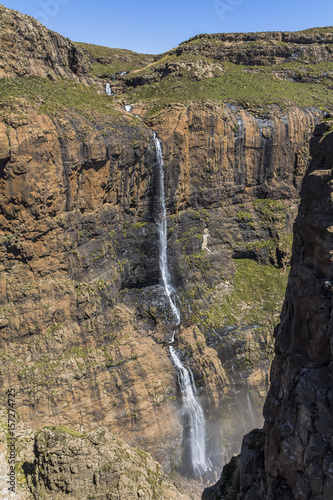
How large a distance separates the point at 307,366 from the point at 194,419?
77.8ft

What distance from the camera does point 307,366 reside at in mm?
13031

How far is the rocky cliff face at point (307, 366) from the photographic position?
1212cm

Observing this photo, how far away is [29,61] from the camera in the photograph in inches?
1416

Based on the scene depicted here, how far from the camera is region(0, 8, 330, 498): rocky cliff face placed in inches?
1182

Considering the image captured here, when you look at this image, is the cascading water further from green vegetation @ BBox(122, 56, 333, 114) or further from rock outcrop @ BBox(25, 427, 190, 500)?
green vegetation @ BBox(122, 56, 333, 114)

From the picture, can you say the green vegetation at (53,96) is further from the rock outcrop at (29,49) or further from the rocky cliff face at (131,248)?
the rock outcrop at (29,49)

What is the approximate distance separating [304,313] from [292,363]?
5.82ft

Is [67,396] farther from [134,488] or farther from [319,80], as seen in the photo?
[319,80]

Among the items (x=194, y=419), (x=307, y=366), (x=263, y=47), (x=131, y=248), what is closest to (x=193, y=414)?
(x=194, y=419)

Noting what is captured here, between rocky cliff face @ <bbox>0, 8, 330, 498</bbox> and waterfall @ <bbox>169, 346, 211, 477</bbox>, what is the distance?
28.3 inches

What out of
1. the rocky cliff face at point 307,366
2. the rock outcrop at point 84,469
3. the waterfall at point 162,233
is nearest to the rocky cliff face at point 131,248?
the waterfall at point 162,233

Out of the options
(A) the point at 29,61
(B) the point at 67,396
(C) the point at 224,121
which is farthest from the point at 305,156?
(B) the point at 67,396

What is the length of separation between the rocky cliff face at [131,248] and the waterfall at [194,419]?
720 millimetres

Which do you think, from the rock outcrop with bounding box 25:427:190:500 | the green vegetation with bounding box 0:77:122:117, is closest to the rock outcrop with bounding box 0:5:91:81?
the green vegetation with bounding box 0:77:122:117
